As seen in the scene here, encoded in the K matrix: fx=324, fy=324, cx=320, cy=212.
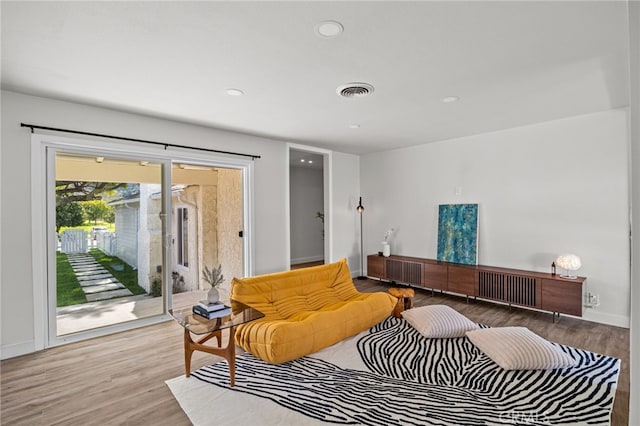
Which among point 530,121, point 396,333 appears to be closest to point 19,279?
point 396,333

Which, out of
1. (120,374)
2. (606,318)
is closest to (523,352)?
(606,318)

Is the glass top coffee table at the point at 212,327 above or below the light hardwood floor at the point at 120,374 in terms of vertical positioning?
above

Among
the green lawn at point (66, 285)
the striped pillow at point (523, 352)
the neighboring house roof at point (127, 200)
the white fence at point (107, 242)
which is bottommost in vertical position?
the striped pillow at point (523, 352)

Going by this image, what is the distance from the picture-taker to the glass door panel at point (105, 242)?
3373 mm

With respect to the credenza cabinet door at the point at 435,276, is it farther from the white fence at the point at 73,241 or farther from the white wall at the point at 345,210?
the white fence at the point at 73,241

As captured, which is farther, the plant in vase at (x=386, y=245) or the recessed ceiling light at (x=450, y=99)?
the plant in vase at (x=386, y=245)

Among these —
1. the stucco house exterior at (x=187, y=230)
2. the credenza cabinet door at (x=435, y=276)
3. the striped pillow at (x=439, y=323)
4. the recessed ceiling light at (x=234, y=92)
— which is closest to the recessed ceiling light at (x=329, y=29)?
the recessed ceiling light at (x=234, y=92)

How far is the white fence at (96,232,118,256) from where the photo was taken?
3607mm

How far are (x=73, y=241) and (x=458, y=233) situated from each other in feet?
16.3

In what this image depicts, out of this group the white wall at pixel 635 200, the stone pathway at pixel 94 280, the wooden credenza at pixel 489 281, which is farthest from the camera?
the wooden credenza at pixel 489 281

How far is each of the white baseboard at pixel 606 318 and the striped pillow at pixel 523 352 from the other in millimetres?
1737

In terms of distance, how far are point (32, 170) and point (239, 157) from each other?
2.25 m

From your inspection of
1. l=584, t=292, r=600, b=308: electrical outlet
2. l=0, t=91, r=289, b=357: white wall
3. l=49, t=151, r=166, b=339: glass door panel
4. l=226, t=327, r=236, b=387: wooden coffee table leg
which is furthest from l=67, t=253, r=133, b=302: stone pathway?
l=584, t=292, r=600, b=308: electrical outlet

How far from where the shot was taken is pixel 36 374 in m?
2.71
